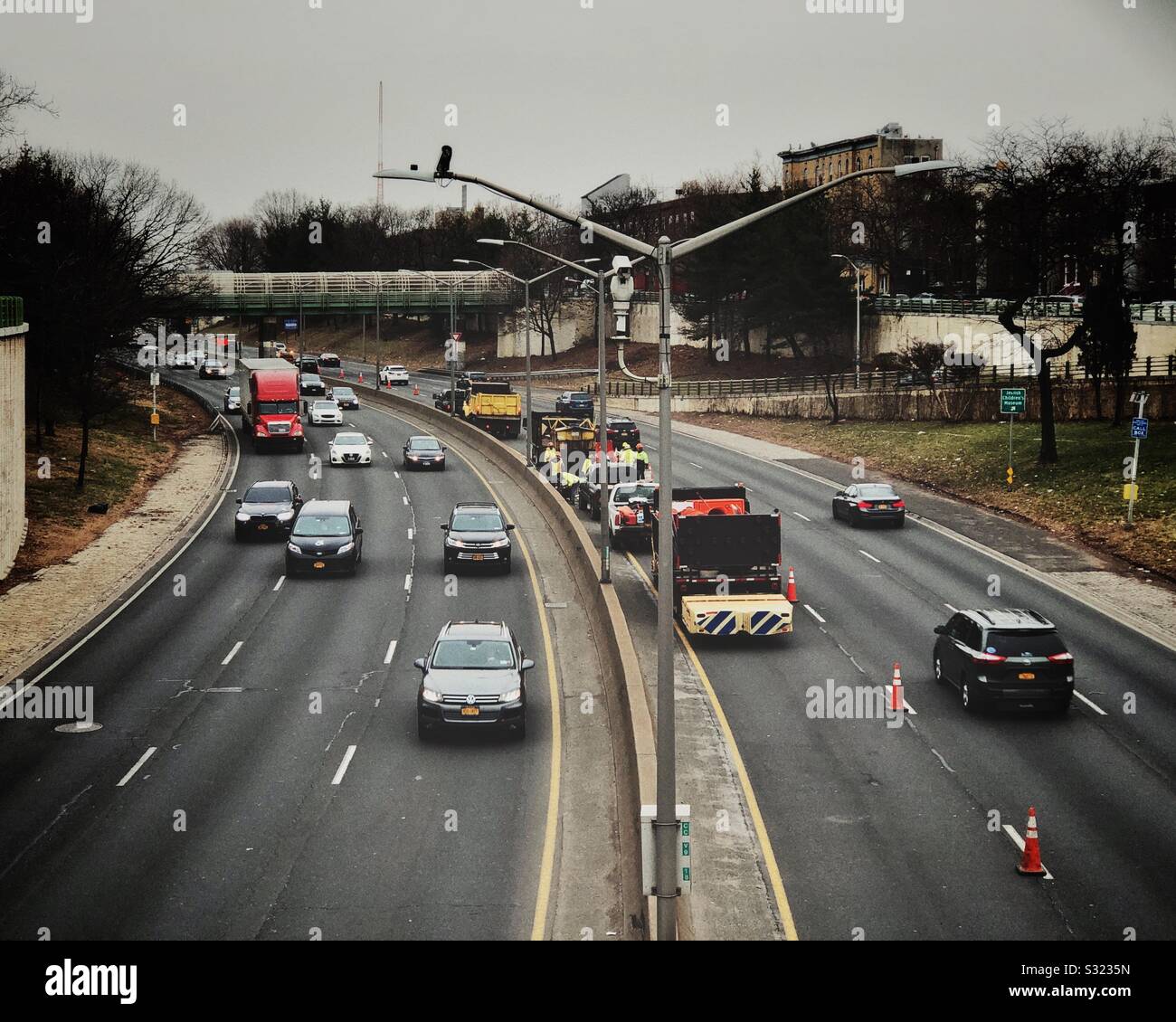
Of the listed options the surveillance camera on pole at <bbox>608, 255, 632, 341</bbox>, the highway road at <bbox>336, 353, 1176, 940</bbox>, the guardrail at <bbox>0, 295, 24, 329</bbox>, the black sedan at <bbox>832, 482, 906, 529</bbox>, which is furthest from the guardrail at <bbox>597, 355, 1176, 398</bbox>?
the surveillance camera on pole at <bbox>608, 255, 632, 341</bbox>

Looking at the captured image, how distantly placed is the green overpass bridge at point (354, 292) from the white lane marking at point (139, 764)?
302ft

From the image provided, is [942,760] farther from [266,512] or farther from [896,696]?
[266,512]

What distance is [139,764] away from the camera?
22.3 metres

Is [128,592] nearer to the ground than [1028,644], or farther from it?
nearer to the ground

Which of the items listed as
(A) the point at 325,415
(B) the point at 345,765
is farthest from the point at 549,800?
(A) the point at 325,415

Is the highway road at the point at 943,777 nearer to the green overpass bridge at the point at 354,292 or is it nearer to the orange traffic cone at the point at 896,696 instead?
the orange traffic cone at the point at 896,696

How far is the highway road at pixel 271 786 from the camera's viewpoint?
55.3ft

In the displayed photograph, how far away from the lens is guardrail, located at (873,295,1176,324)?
73.2 m

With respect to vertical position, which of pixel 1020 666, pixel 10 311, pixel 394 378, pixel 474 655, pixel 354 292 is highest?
pixel 354 292

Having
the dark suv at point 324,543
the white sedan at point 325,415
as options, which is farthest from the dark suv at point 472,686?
the white sedan at point 325,415

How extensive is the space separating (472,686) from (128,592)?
1526 centimetres

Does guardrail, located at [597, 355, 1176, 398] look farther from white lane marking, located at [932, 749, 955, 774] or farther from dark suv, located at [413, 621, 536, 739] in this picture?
white lane marking, located at [932, 749, 955, 774]

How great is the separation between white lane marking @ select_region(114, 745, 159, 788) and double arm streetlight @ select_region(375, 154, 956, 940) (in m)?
10.5
